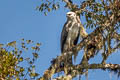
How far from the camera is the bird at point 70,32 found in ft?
33.1

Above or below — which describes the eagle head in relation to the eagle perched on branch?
above

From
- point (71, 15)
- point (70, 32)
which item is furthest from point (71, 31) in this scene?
point (71, 15)

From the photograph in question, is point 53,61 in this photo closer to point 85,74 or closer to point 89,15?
point 85,74

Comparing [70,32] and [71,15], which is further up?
[71,15]

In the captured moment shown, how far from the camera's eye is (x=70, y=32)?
33.6ft

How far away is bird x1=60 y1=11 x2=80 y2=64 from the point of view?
10098 millimetres

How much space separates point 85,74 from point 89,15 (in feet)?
7.41

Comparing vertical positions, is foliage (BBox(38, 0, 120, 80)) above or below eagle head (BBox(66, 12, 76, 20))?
below

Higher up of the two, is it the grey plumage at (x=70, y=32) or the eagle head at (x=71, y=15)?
the eagle head at (x=71, y=15)

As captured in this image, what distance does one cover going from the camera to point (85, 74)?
8125mm

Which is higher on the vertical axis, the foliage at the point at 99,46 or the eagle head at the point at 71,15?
the eagle head at the point at 71,15

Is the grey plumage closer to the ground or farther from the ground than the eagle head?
closer to the ground

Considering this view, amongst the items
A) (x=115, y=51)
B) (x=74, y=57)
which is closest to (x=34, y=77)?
(x=74, y=57)

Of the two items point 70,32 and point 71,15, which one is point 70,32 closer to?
point 70,32
